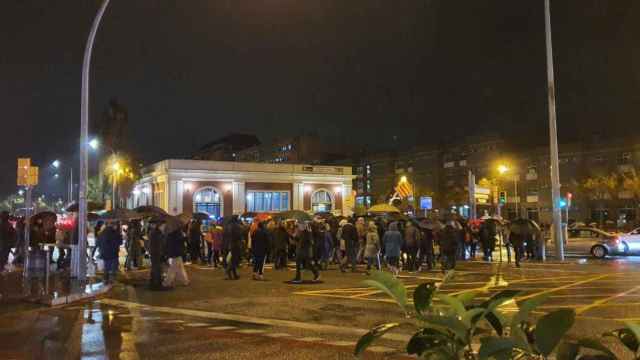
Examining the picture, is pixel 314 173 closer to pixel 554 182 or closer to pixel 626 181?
pixel 626 181

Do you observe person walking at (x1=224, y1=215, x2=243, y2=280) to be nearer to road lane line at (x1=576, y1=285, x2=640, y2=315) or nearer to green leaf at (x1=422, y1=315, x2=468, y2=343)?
road lane line at (x1=576, y1=285, x2=640, y2=315)

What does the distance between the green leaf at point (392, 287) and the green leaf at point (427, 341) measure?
0.15 metres

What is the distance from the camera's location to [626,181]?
2403 inches

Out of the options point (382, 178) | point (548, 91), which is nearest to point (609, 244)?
point (548, 91)

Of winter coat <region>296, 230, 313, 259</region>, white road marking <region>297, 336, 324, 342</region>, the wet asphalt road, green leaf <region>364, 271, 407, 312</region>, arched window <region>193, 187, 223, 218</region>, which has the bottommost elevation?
white road marking <region>297, 336, 324, 342</region>

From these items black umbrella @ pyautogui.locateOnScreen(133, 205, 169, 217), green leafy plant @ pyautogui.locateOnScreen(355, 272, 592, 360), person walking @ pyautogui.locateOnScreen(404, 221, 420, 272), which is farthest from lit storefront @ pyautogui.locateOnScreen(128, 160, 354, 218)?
green leafy plant @ pyautogui.locateOnScreen(355, 272, 592, 360)

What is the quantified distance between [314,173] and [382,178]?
153ft

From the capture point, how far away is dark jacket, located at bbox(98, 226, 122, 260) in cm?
1833

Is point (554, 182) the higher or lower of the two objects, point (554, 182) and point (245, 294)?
the higher

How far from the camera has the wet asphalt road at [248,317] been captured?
353 inches

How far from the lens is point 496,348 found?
231cm

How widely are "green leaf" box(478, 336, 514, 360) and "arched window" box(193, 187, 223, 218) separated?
58.8m

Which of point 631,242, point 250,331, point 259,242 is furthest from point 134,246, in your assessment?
point 631,242

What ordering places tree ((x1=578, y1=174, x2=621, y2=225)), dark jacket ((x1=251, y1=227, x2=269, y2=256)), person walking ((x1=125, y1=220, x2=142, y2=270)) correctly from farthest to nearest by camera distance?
tree ((x1=578, y1=174, x2=621, y2=225))
person walking ((x1=125, y1=220, x2=142, y2=270))
dark jacket ((x1=251, y1=227, x2=269, y2=256))
